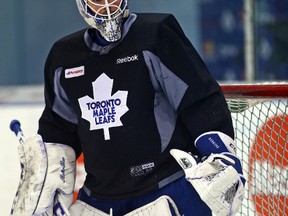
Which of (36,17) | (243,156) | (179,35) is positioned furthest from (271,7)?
(179,35)

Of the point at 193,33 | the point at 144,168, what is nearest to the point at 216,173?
the point at 144,168

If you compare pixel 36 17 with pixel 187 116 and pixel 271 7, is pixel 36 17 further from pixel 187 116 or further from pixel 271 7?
pixel 187 116

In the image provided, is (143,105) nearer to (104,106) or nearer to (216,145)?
(104,106)

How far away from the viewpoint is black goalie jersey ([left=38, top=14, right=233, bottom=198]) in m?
2.18

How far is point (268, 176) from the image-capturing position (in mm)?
2768

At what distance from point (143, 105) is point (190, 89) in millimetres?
118

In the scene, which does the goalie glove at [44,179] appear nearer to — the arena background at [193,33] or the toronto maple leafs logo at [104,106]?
the toronto maple leafs logo at [104,106]

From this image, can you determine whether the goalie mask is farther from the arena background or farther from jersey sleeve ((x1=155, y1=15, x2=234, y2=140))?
the arena background

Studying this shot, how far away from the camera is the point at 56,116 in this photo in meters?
2.42

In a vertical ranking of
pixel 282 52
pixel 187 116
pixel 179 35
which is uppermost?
pixel 179 35

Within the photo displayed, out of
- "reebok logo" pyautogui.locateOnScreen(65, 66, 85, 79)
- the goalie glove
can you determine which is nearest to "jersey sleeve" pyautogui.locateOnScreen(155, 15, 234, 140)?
"reebok logo" pyautogui.locateOnScreen(65, 66, 85, 79)

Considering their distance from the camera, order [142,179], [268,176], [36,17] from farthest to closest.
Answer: [36,17] → [268,176] → [142,179]

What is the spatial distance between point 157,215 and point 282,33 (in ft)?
8.46

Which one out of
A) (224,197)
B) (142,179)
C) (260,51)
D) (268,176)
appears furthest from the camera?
(260,51)
